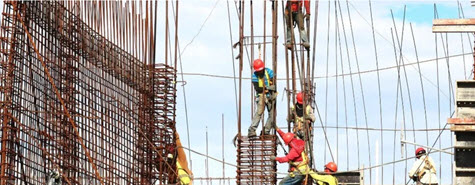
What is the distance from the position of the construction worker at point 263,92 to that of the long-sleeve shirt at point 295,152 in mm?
1988

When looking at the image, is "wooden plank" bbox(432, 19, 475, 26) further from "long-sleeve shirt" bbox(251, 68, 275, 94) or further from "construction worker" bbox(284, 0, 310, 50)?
"construction worker" bbox(284, 0, 310, 50)

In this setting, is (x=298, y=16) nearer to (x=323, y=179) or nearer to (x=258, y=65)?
(x=258, y=65)

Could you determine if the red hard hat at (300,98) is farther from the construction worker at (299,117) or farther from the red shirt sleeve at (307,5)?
the red shirt sleeve at (307,5)

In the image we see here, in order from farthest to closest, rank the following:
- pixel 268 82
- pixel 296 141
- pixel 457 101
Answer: pixel 268 82 < pixel 296 141 < pixel 457 101

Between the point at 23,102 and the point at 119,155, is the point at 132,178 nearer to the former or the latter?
the point at 119,155

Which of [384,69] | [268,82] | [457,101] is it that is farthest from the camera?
[384,69]

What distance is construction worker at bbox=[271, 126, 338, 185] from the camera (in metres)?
27.8

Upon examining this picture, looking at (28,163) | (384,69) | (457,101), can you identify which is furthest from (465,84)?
(28,163)

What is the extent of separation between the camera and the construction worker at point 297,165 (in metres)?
27.8

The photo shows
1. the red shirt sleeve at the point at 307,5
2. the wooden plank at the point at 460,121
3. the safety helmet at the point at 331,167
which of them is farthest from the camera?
the red shirt sleeve at the point at 307,5

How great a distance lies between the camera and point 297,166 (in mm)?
27938

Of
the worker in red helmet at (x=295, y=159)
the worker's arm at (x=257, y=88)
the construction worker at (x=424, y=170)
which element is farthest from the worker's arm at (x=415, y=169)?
the worker's arm at (x=257, y=88)

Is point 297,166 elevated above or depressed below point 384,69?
below

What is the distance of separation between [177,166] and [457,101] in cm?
794
